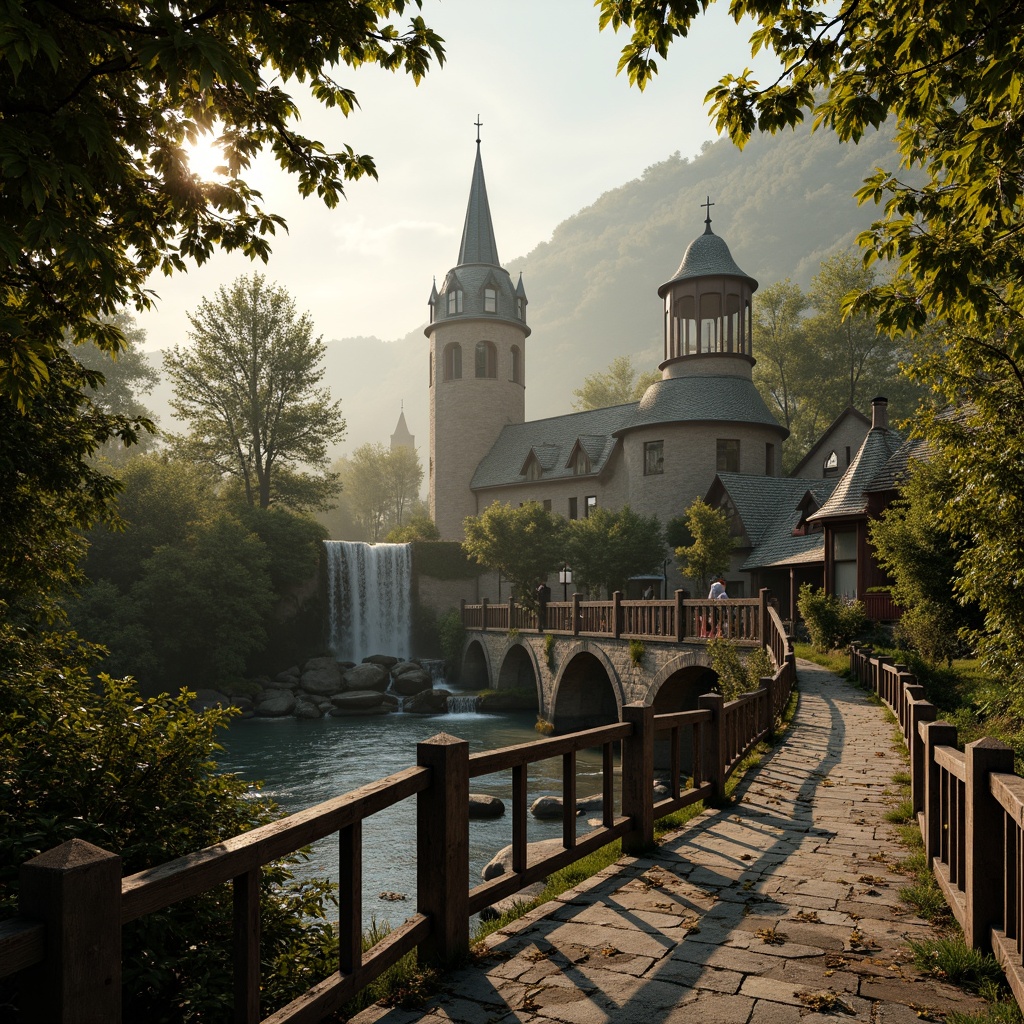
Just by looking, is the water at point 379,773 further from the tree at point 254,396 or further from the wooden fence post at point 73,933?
the tree at point 254,396

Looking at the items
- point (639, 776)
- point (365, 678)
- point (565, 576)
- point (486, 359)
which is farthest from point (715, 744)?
point (486, 359)

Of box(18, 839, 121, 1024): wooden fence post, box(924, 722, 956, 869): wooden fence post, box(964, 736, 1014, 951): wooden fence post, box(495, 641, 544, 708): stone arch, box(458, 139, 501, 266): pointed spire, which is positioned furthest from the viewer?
box(458, 139, 501, 266): pointed spire

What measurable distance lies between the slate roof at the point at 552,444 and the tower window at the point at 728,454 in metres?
6.66

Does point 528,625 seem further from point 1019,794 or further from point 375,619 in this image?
point 1019,794

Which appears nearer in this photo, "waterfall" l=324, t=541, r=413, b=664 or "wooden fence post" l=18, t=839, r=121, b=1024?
"wooden fence post" l=18, t=839, r=121, b=1024

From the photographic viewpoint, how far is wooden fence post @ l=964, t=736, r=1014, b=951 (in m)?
4.54

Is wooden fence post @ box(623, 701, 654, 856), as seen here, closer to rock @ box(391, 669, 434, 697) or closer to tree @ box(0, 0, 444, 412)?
tree @ box(0, 0, 444, 412)

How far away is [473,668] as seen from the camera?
4134 cm

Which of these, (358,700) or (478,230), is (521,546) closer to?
(358,700)

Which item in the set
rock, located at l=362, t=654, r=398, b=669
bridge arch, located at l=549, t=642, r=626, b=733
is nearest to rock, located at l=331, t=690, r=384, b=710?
rock, located at l=362, t=654, r=398, b=669

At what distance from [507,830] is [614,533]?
73.7 ft

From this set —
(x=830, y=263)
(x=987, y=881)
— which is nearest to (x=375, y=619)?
(x=830, y=263)

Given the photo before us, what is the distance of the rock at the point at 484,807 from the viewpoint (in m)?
18.9

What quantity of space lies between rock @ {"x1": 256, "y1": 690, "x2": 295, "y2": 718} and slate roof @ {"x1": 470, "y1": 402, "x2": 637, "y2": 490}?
20.1 metres
